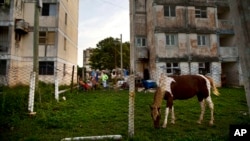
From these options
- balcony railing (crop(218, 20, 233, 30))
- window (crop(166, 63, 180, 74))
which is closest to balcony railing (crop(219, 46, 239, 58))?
balcony railing (crop(218, 20, 233, 30))

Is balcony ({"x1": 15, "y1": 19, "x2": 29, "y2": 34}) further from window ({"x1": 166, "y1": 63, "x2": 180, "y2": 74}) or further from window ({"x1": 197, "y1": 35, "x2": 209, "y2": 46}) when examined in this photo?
window ({"x1": 197, "y1": 35, "x2": 209, "y2": 46})

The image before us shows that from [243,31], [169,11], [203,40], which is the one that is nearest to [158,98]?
[243,31]

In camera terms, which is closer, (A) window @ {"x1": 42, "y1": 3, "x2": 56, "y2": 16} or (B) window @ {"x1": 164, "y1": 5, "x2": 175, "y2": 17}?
(A) window @ {"x1": 42, "y1": 3, "x2": 56, "y2": 16}

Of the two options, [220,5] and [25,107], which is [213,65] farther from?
[25,107]

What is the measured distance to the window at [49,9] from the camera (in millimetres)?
22156

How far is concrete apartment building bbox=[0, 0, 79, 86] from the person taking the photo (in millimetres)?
19688

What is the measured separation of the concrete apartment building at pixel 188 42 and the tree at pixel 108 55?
21.4 m

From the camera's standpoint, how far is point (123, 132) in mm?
5957

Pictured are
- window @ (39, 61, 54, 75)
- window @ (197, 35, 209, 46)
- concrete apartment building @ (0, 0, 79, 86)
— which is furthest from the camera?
window @ (197, 35, 209, 46)

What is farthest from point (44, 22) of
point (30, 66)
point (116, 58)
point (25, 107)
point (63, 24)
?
point (116, 58)

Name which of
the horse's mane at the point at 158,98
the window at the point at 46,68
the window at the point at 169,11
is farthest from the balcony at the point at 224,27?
the horse's mane at the point at 158,98

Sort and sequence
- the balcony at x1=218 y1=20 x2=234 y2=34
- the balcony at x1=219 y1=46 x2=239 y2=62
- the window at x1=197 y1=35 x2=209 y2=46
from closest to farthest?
1. the window at x1=197 y1=35 x2=209 y2=46
2. the balcony at x1=219 y1=46 x2=239 y2=62
3. the balcony at x1=218 y1=20 x2=234 y2=34

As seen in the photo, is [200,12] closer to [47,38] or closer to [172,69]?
[172,69]

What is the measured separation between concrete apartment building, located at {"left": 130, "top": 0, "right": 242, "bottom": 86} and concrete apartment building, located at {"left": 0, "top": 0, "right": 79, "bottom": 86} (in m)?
7.88
